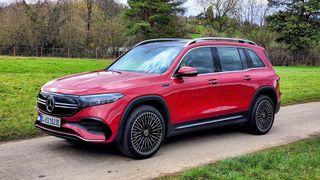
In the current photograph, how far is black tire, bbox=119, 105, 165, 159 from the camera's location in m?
6.33

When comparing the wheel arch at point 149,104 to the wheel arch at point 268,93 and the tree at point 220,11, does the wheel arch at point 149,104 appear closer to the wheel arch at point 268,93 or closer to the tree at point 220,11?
the wheel arch at point 268,93

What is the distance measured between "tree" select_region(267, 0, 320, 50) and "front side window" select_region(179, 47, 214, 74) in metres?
45.8

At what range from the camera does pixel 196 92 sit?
23.7ft

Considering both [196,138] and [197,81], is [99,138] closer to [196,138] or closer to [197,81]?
[197,81]

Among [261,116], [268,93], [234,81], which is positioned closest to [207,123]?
[234,81]

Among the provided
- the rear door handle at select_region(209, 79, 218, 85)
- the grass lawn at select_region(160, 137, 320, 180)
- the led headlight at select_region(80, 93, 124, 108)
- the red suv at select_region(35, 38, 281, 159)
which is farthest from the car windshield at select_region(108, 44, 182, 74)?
the grass lawn at select_region(160, 137, 320, 180)

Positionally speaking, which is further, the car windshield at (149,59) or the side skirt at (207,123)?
the car windshield at (149,59)

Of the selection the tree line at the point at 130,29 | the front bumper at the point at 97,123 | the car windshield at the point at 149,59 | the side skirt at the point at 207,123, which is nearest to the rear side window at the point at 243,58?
the side skirt at the point at 207,123

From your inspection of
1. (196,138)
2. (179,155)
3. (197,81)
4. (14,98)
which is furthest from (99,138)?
(14,98)

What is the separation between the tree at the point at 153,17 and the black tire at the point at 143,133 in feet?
164

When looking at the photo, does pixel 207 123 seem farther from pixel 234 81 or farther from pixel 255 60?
pixel 255 60

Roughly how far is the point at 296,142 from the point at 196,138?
1.77 meters

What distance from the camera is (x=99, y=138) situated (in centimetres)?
614

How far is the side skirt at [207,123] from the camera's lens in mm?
7025
